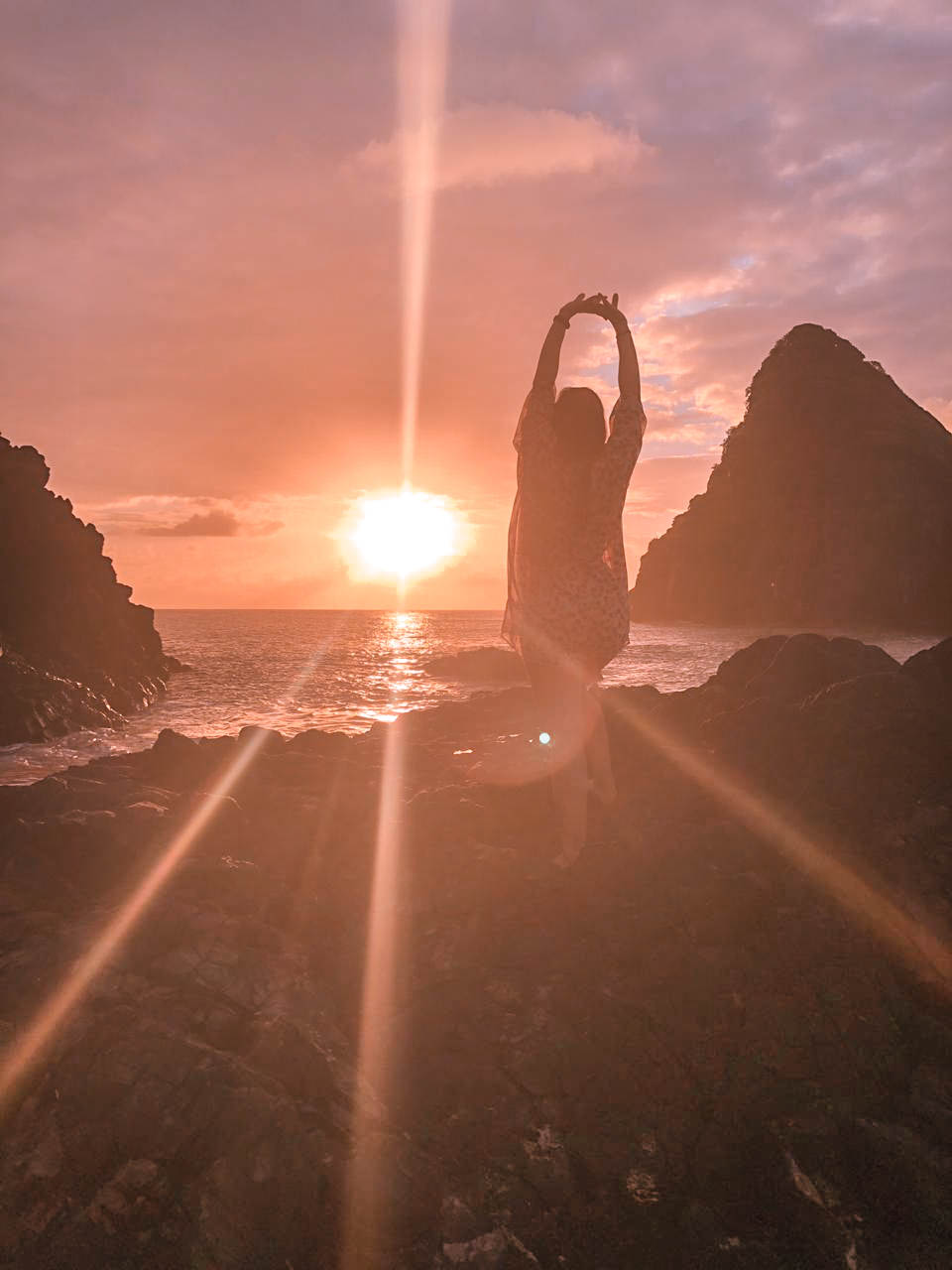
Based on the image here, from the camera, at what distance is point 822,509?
7988cm

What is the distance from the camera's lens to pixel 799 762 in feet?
20.7

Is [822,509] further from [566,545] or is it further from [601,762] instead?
[566,545]

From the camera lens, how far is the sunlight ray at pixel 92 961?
3018 millimetres

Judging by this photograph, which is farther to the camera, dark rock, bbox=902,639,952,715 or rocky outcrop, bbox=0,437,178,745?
rocky outcrop, bbox=0,437,178,745

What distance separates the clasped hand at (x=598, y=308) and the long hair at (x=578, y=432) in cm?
48

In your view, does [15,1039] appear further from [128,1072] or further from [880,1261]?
[880,1261]

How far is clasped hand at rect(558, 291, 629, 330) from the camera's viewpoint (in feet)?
16.1

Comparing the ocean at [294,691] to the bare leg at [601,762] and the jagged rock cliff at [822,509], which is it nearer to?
the bare leg at [601,762]

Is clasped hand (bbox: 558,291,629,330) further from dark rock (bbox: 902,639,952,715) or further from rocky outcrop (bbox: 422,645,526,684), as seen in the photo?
rocky outcrop (bbox: 422,645,526,684)

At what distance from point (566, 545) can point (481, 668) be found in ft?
106

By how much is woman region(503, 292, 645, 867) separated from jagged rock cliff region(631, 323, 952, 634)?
262 feet

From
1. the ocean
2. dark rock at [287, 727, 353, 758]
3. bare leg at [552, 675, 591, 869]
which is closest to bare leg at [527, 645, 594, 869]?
bare leg at [552, 675, 591, 869]

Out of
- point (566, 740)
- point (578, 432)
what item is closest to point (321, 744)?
point (566, 740)

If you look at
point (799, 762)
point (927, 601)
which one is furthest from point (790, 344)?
point (799, 762)
